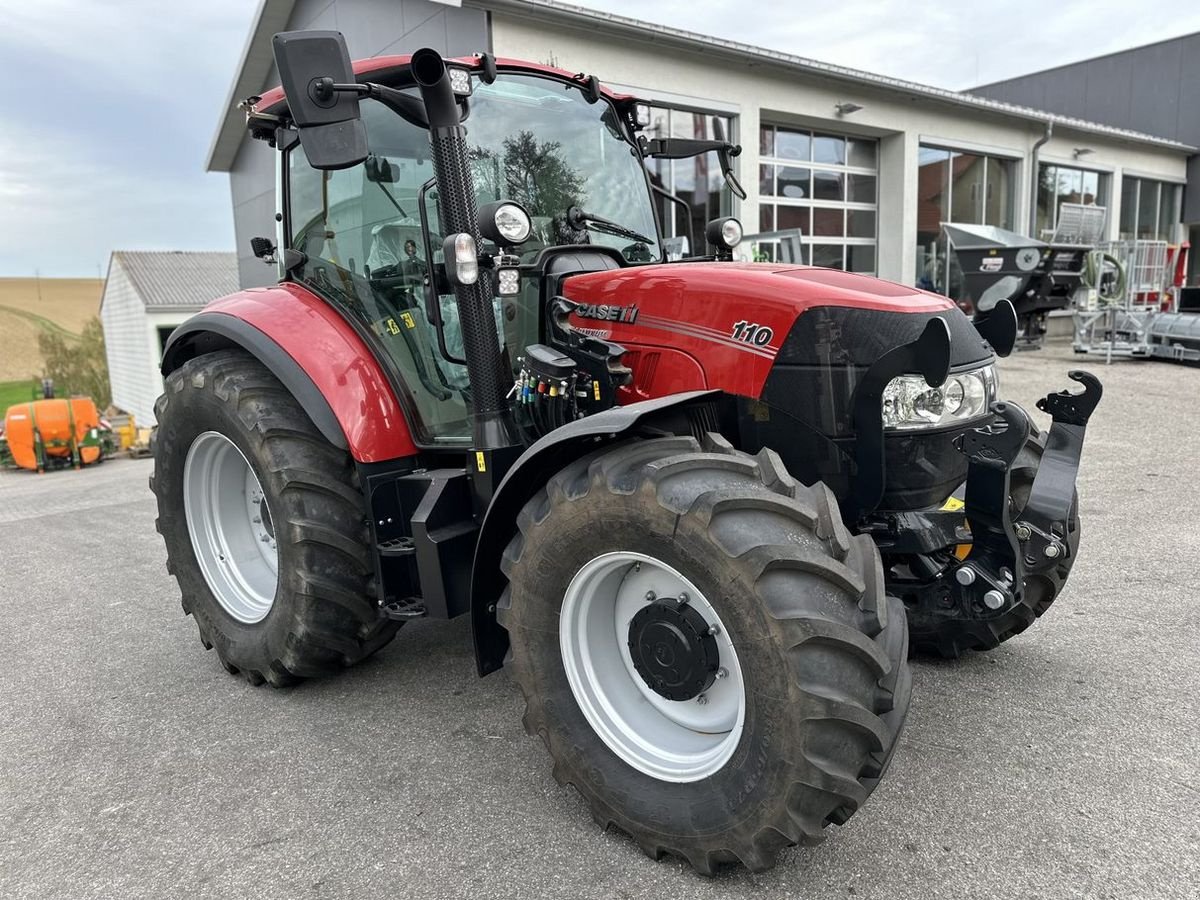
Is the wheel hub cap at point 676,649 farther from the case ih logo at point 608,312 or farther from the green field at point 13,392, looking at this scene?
the green field at point 13,392

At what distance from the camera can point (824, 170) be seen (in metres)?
13.9

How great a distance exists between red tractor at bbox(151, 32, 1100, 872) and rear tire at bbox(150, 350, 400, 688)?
14 mm

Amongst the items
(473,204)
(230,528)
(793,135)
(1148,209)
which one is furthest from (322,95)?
(1148,209)

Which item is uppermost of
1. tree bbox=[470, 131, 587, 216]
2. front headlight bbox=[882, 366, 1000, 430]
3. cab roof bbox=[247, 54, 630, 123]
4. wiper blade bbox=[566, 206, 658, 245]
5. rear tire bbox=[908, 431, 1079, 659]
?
cab roof bbox=[247, 54, 630, 123]

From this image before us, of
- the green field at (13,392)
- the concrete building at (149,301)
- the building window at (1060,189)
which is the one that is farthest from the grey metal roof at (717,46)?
the green field at (13,392)

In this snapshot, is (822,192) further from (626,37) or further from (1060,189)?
(1060,189)

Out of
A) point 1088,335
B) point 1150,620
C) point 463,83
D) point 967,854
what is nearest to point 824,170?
point 1088,335

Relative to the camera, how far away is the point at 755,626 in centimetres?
197

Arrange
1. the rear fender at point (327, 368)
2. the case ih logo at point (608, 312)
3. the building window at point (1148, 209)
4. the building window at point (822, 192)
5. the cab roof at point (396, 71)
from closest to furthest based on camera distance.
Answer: the case ih logo at point (608, 312) < the cab roof at point (396, 71) < the rear fender at point (327, 368) < the building window at point (822, 192) < the building window at point (1148, 209)

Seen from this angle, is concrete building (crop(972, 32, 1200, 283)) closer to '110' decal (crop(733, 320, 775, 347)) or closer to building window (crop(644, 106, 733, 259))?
building window (crop(644, 106, 733, 259))

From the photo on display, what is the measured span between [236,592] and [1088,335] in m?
16.1

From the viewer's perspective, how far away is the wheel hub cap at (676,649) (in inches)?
87.4

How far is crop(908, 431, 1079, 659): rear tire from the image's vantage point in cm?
305

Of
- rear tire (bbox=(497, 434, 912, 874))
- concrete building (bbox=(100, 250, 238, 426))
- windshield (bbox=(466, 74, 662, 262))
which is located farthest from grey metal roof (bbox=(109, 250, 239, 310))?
rear tire (bbox=(497, 434, 912, 874))
